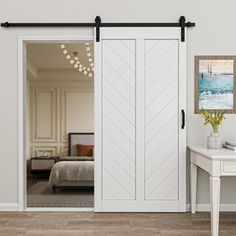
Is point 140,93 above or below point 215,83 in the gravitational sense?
below

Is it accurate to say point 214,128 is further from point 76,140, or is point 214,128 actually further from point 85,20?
point 76,140

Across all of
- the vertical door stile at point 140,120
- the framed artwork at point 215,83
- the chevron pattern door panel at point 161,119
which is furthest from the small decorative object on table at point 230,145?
the vertical door stile at point 140,120

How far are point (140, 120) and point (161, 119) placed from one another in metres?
0.24

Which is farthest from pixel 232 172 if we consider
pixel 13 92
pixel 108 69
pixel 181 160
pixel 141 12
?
pixel 13 92

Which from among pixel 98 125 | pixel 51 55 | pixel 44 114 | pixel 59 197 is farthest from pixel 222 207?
pixel 44 114

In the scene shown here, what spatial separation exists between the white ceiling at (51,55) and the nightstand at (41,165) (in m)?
2.11

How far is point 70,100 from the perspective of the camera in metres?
8.78

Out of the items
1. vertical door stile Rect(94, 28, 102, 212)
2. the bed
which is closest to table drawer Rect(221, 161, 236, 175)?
vertical door stile Rect(94, 28, 102, 212)

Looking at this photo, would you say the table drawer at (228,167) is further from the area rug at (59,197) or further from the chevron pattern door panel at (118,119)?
the area rug at (59,197)

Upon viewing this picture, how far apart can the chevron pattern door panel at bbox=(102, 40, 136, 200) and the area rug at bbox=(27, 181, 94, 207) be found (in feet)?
2.96

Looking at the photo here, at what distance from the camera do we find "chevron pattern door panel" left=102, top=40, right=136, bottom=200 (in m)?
4.24

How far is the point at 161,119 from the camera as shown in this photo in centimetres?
424

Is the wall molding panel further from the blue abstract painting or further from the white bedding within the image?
the blue abstract painting

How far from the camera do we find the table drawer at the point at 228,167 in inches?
126
